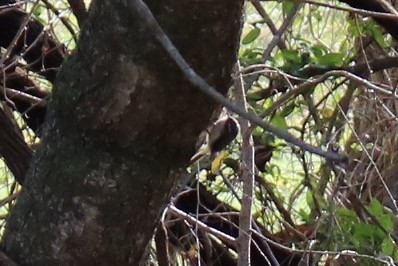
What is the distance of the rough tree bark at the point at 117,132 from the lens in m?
0.80

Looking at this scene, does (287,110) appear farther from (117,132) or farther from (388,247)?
(117,132)

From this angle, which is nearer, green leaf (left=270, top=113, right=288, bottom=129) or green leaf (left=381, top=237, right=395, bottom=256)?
green leaf (left=381, top=237, right=395, bottom=256)

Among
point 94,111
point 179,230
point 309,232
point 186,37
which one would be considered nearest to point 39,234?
point 94,111

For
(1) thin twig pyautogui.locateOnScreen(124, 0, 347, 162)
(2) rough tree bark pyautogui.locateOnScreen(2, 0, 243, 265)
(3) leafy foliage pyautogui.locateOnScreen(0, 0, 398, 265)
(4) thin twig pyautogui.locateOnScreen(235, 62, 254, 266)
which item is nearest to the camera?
(1) thin twig pyautogui.locateOnScreen(124, 0, 347, 162)

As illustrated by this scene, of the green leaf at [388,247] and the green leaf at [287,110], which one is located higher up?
the green leaf at [287,110]

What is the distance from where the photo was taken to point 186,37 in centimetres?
79

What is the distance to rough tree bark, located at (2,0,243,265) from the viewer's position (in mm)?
798

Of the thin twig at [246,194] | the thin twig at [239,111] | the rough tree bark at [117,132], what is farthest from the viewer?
the thin twig at [246,194]

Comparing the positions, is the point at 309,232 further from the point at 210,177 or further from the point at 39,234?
the point at 39,234

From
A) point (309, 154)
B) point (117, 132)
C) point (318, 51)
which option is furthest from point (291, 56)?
point (117, 132)

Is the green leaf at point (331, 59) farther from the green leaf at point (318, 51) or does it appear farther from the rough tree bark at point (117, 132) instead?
the rough tree bark at point (117, 132)

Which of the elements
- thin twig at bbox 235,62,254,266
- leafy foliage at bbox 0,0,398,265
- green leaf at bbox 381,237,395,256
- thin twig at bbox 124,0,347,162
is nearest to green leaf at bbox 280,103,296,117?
leafy foliage at bbox 0,0,398,265

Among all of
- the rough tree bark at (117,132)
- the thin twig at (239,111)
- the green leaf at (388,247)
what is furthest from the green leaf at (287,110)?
the thin twig at (239,111)

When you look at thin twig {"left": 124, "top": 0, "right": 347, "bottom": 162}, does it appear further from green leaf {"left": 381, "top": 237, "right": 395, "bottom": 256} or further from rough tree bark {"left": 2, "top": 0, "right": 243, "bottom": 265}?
green leaf {"left": 381, "top": 237, "right": 395, "bottom": 256}
